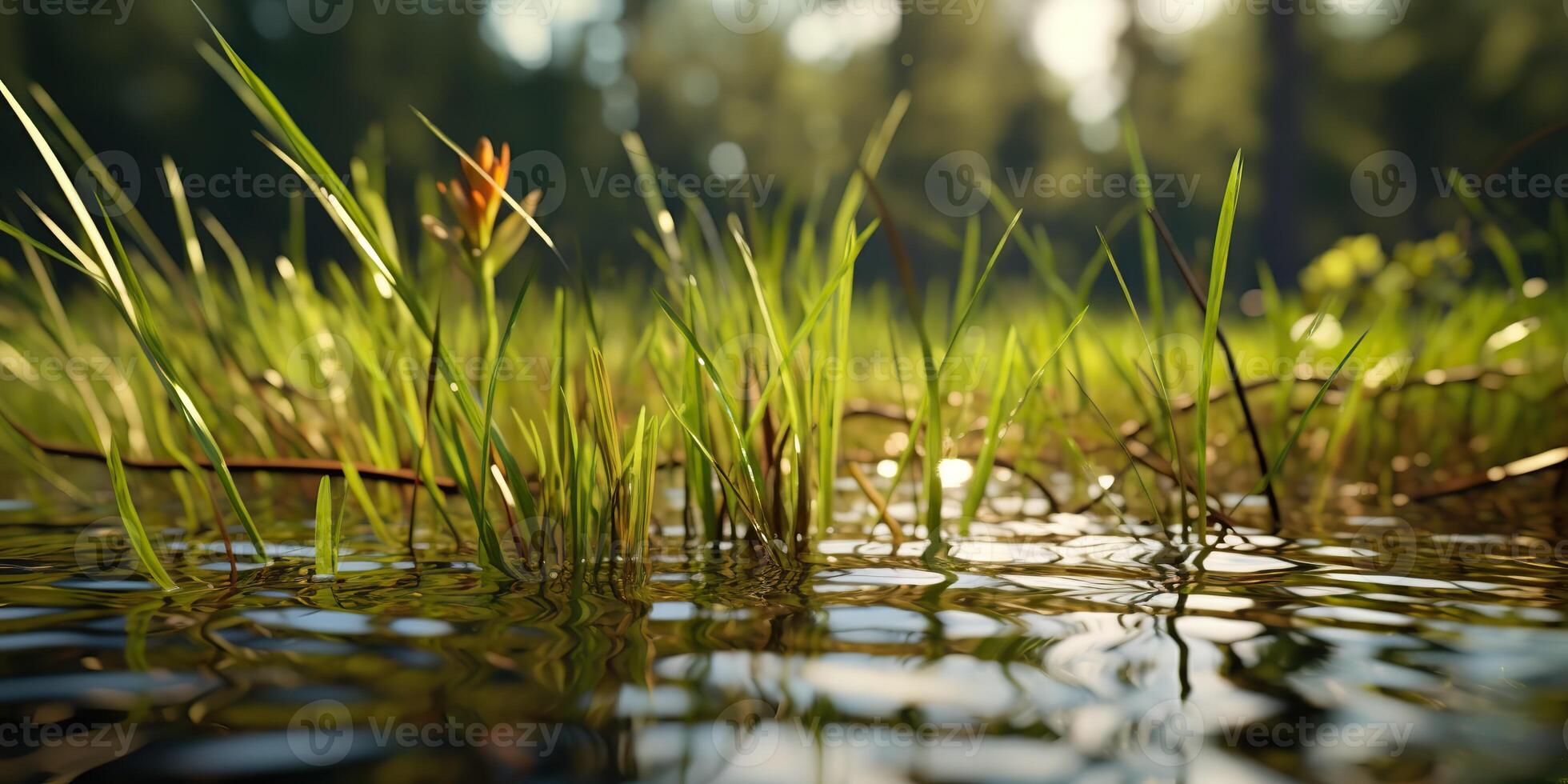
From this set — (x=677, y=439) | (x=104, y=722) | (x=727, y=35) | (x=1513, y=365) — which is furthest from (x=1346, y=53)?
(x=104, y=722)

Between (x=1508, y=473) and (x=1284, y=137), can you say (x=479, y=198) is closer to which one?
(x=1508, y=473)

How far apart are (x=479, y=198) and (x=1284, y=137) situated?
44.3ft

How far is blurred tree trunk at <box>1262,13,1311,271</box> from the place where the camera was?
478 inches

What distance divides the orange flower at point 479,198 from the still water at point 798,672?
1.25 feet

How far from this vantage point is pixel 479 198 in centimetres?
111

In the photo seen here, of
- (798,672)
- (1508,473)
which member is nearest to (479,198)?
(798,672)

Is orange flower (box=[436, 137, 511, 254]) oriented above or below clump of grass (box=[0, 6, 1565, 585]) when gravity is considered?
above

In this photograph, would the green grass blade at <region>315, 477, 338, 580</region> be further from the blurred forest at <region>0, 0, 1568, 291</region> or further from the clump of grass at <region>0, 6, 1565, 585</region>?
the blurred forest at <region>0, 0, 1568, 291</region>

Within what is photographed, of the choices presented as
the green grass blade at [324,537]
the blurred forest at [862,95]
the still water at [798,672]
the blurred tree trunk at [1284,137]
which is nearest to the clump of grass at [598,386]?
the green grass blade at [324,537]

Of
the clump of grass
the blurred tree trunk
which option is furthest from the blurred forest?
the clump of grass

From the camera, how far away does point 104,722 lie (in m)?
0.58

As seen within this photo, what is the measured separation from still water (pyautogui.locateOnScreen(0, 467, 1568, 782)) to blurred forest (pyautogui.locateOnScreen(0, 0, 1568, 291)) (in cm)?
820

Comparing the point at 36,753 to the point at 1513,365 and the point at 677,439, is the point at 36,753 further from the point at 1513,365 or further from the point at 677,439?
the point at 1513,365

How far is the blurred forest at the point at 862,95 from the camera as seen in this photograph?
36.7 feet
